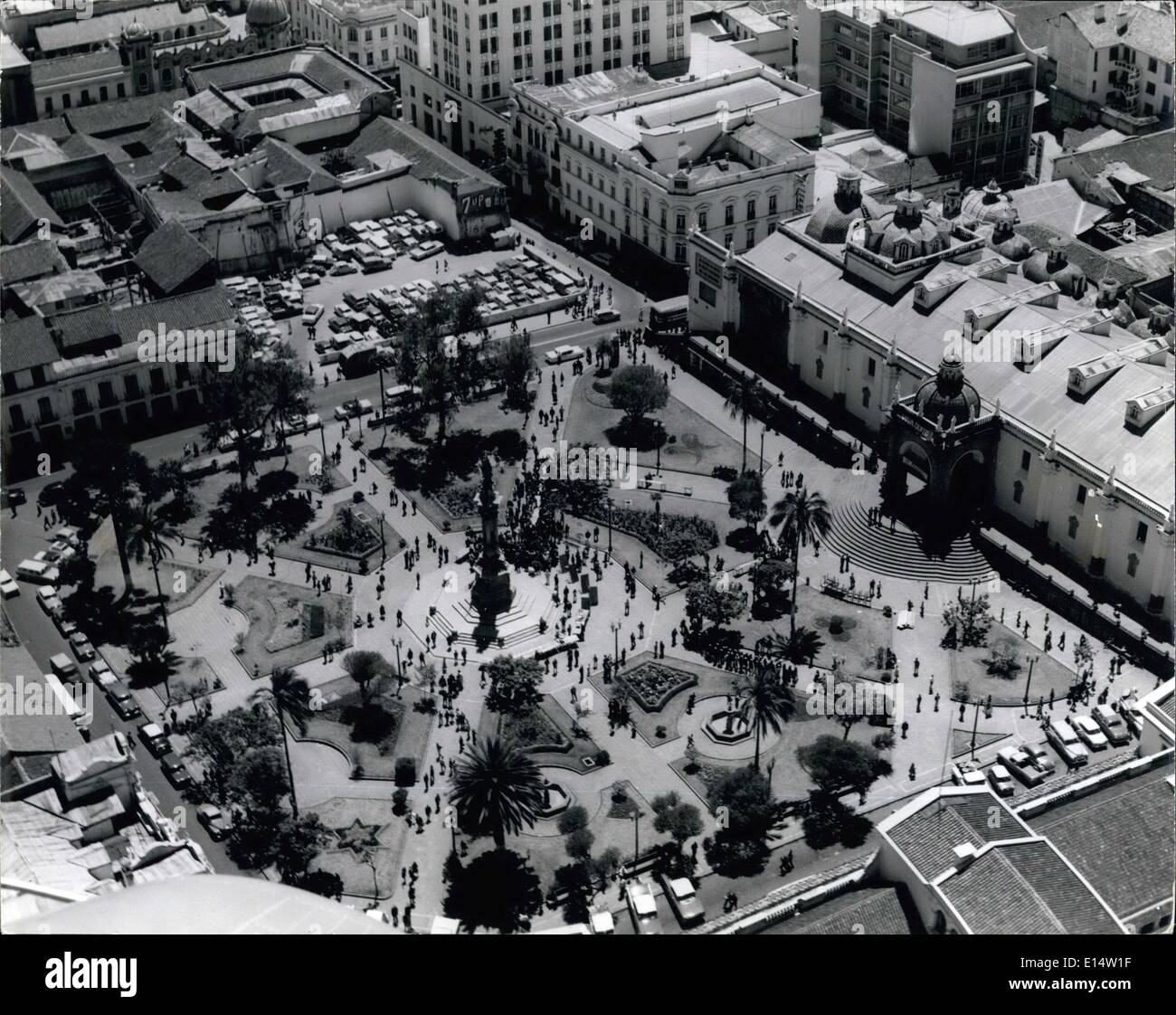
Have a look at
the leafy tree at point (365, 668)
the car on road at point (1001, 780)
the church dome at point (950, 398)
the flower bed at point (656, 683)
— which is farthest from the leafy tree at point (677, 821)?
the church dome at point (950, 398)

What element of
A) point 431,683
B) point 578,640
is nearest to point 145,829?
point 431,683

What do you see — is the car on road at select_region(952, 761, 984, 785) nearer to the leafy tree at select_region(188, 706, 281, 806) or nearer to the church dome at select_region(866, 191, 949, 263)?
the leafy tree at select_region(188, 706, 281, 806)

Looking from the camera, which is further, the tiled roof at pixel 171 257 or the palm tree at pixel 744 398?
the tiled roof at pixel 171 257

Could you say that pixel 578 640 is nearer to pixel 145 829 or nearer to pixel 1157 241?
pixel 145 829

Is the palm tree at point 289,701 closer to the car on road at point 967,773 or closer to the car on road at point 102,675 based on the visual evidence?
the car on road at point 102,675
